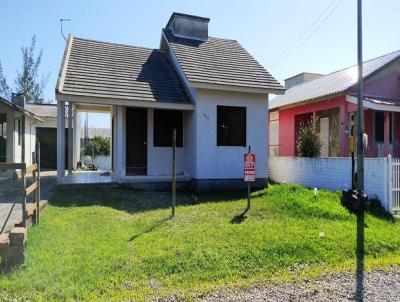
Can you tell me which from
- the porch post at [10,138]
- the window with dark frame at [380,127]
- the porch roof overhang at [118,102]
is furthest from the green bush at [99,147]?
the window with dark frame at [380,127]

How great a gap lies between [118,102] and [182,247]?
710 centimetres

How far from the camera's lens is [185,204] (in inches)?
429

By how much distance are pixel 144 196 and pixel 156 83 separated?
4403 mm

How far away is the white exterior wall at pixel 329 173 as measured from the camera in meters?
10.6

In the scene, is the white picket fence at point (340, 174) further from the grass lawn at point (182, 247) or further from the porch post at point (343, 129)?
the porch post at point (343, 129)

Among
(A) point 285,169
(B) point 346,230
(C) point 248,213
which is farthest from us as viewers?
(A) point 285,169

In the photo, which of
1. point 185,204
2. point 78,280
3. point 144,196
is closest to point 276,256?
point 78,280

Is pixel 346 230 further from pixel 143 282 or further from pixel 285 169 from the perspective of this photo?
pixel 285 169

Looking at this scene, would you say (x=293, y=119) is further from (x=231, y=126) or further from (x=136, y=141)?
Result: (x=136, y=141)

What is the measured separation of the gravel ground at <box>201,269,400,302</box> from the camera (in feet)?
17.1

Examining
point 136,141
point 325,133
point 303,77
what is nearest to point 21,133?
point 136,141

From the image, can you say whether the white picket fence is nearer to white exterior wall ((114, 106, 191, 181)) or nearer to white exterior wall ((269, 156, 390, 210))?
white exterior wall ((269, 156, 390, 210))

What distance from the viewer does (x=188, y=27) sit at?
16641 millimetres

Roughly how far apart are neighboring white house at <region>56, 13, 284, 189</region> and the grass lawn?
3.23 m
